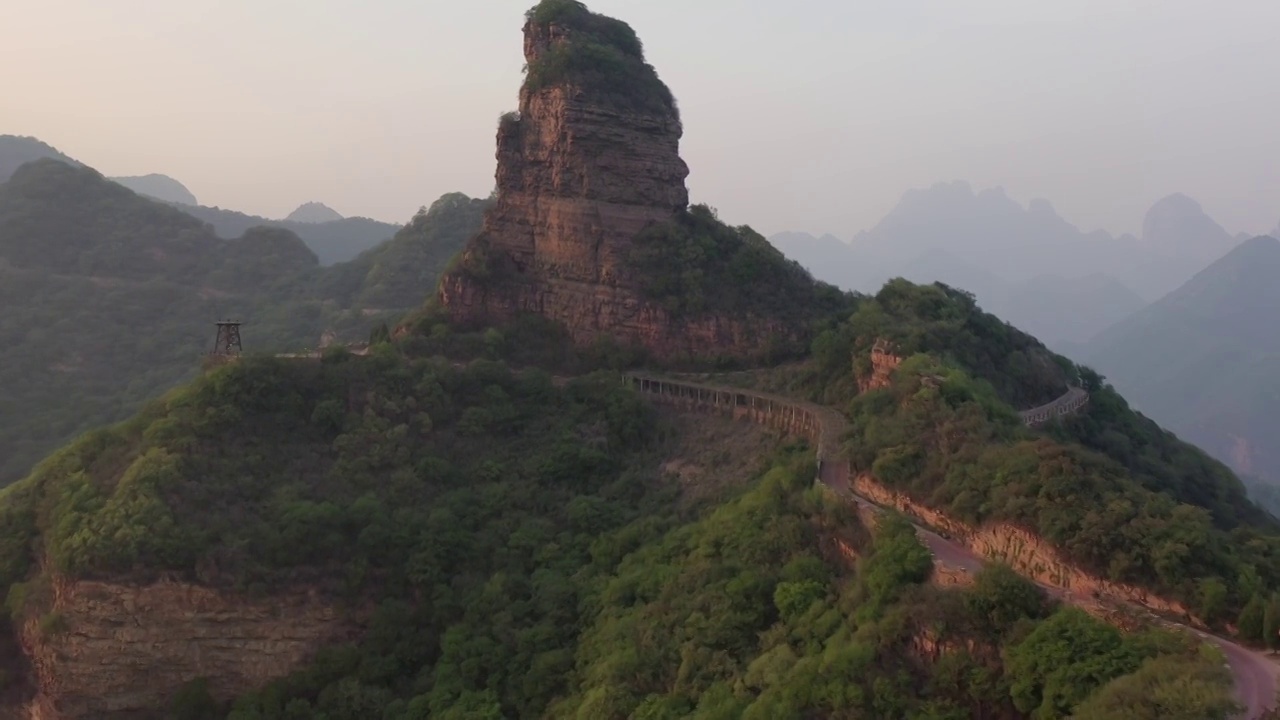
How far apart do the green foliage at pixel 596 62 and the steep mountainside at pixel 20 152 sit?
348 ft

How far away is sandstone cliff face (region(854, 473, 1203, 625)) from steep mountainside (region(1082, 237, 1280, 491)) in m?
91.3

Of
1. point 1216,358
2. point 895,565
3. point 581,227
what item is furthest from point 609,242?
point 1216,358

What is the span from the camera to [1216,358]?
119688 millimetres

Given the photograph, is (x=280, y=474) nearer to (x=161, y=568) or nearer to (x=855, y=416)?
(x=161, y=568)

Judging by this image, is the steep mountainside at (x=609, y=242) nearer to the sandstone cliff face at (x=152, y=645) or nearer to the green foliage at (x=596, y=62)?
the green foliage at (x=596, y=62)

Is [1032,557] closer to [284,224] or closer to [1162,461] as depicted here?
[1162,461]

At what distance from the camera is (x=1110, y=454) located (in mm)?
32031

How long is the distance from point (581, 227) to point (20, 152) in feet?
406

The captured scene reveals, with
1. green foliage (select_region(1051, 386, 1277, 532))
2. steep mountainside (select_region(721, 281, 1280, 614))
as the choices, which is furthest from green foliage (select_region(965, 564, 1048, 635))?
green foliage (select_region(1051, 386, 1277, 532))

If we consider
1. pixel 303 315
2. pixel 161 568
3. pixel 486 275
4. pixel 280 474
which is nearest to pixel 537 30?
pixel 486 275

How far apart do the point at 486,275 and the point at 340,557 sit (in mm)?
15022

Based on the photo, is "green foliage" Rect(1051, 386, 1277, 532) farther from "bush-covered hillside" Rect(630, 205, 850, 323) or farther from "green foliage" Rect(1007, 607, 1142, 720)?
"green foliage" Rect(1007, 607, 1142, 720)

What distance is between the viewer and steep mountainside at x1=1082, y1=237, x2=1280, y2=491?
320ft

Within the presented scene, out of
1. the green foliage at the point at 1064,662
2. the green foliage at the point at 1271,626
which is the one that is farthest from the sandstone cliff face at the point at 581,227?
the green foliage at the point at 1271,626
